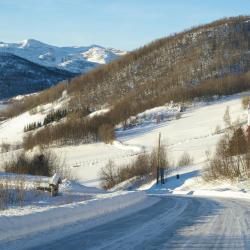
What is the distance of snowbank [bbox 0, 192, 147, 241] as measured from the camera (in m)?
10.2

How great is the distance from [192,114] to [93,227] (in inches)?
4671

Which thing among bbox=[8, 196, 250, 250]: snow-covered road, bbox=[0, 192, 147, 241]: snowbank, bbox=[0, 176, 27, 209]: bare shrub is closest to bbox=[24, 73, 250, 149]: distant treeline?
bbox=[0, 176, 27, 209]: bare shrub

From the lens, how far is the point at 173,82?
171m

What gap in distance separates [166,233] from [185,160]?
65.1 metres

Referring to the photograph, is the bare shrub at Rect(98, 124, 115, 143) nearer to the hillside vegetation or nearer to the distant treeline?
the distant treeline

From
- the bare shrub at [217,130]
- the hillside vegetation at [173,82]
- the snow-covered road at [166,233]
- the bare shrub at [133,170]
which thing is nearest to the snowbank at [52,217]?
the snow-covered road at [166,233]

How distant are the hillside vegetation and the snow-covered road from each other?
11404 centimetres

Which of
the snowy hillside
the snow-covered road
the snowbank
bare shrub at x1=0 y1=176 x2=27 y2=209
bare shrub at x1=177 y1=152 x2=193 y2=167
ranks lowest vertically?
the snow-covered road

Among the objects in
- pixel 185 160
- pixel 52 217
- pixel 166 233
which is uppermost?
pixel 185 160

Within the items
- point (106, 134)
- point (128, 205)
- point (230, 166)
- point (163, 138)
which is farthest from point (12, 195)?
point (106, 134)

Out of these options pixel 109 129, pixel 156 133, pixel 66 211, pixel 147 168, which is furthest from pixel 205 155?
pixel 66 211

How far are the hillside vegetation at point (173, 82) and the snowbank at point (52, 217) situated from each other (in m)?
113

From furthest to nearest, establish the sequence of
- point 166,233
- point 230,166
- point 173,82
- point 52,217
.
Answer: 1. point 173,82
2. point 230,166
3. point 52,217
4. point 166,233

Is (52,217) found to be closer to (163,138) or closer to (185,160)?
(185,160)
